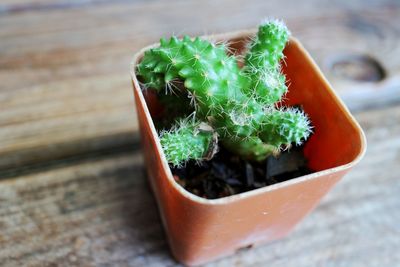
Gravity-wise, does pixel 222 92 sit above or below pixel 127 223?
above

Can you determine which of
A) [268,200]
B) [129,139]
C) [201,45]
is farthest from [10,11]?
[268,200]

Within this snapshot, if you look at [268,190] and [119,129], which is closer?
[268,190]

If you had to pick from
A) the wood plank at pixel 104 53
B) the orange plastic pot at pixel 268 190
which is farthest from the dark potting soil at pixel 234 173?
the wood plank at pixel 104 53

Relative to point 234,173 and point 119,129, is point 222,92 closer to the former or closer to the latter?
point 234,173

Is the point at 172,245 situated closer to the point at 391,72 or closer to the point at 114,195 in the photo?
the point at 114,195

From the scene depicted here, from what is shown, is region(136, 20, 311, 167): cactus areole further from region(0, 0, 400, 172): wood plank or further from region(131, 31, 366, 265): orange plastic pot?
region(0, 0, 400, 172): wood plank

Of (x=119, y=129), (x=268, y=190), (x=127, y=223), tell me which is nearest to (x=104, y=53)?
(x=119, y=129)
